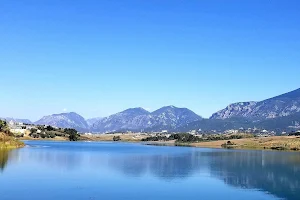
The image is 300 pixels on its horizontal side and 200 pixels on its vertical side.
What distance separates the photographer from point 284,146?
16688 cm

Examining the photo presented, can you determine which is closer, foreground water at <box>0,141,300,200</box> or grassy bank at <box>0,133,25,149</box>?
foreground water at <box>0,141,300,200</box>

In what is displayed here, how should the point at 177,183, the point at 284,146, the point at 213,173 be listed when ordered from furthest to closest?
the point at 284,146 → the point at 213,173 → the point at 177,183

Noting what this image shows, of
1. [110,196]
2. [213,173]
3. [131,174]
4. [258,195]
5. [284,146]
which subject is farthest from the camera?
[284,146]

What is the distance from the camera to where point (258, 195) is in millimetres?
46406

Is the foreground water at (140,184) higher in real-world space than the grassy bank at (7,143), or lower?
lower

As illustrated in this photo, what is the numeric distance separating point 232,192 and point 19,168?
34.9 metres

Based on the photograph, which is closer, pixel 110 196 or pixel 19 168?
pixel 110 196

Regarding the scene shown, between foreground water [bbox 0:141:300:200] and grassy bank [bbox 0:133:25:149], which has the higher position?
grassy bank [bbox 0:133:25:149]

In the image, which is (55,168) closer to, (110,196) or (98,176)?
(98,176)

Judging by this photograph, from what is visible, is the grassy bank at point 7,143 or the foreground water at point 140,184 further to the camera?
the grassy bank at point 7,143

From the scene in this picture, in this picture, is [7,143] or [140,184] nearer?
[140,184]

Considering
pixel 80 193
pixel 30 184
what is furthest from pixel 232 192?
pixel 30 184

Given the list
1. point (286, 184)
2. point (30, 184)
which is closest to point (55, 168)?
point (30, 184)

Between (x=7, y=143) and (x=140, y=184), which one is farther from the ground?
(x=7, y=143)
